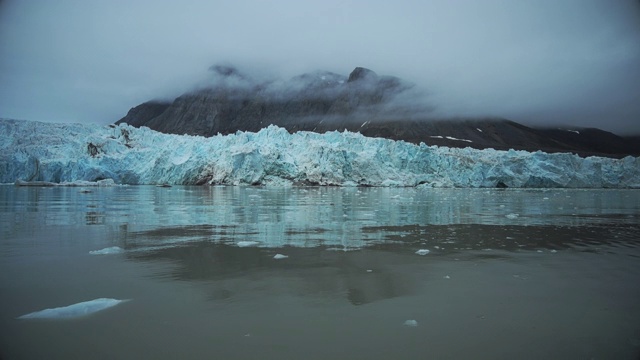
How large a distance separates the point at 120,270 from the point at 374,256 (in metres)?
2.78

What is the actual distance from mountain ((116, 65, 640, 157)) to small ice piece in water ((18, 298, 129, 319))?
384 feet

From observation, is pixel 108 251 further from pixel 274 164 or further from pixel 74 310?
pixel 274 164

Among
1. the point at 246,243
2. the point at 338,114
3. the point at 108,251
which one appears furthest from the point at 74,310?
the point at 338,114

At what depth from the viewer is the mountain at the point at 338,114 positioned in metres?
125

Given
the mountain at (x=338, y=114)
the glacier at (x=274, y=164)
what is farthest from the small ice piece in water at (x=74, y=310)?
the mountain at (x=338, y=114)

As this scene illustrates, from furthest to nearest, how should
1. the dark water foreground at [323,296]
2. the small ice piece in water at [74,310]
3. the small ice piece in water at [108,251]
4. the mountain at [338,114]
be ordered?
the mountain at [338,114] → the small ice piece in water at [108,251] → the small ice piece in water at [74,310] → the dark water foreground at [323,296]

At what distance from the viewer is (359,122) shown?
5384 inches

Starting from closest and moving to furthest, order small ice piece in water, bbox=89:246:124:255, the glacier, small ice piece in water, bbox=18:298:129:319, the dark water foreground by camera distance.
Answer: the dark water foreground < small ice piece in water, bbox=18:298:129:319 < small ice piece in water, bbox=89:246:124:255 < the glacier

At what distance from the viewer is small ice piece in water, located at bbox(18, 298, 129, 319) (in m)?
2.55

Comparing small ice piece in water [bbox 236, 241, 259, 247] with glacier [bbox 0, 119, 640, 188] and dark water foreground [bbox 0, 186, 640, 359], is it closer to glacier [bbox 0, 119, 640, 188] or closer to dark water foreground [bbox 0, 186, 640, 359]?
dark water foreground [bbox 0, 186, 640, 359]

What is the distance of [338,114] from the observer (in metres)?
146

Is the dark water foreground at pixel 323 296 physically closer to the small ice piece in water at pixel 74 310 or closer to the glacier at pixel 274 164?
the small ice piece in water at pixel 74 310

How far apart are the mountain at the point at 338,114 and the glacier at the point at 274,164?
7569cm

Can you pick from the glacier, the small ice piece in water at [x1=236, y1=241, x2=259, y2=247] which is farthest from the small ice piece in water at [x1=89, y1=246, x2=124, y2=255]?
the glacier
